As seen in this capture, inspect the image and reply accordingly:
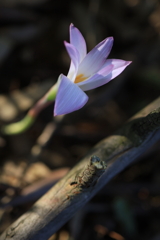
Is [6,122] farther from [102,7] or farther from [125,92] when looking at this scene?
[102,7]

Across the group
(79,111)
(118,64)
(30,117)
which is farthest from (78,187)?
(79,111)

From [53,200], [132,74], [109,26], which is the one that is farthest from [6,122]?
[109,26]

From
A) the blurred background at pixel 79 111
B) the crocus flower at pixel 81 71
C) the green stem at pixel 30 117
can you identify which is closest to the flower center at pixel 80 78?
the crocus flower at pixel 81 71

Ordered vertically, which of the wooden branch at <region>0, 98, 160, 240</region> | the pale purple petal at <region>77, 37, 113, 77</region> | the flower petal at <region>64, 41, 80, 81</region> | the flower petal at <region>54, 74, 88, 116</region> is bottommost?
the wooden branch at <region>0, 98, 160, 240</region>

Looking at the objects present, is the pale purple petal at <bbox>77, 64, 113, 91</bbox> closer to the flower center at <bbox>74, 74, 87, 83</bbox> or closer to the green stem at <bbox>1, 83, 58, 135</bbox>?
the flower center at <bbox>74, 74, 87, 83</bbox>

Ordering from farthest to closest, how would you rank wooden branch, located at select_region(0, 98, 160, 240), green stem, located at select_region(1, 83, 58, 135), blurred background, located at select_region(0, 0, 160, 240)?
blurred background, located at select_region(0, 0, 160, 240) → green stem, located at select_region(1, 83, 58, 135) → wooden branch, located at select_region(0, 98, 160, 240)

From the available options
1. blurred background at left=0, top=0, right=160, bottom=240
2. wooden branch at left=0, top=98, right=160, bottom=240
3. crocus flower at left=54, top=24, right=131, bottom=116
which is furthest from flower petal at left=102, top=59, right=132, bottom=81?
blurred background at left=0, top=0, right=160, bottom=240
